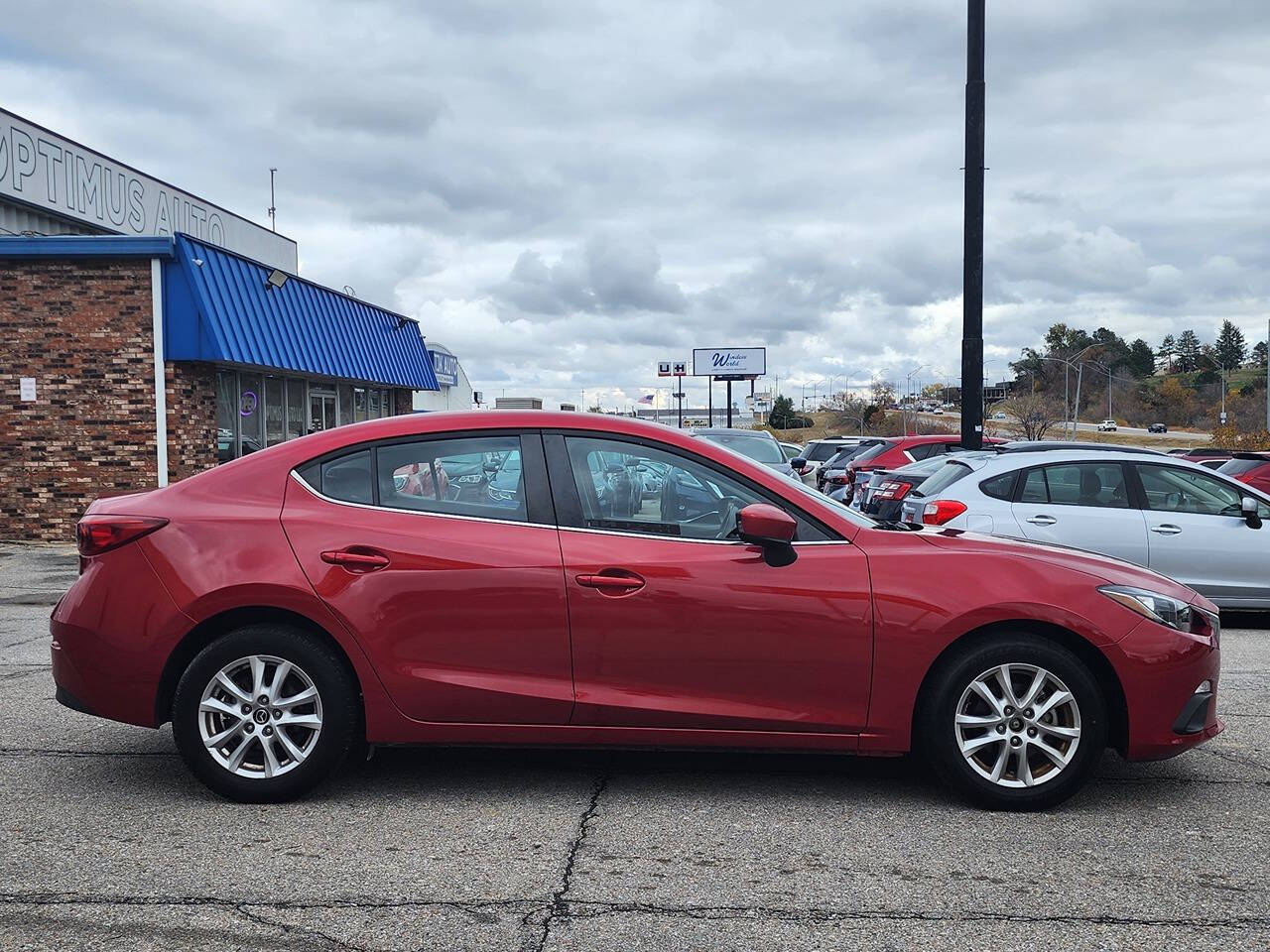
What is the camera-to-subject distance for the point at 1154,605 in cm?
472

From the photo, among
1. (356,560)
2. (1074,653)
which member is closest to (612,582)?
(356,560)

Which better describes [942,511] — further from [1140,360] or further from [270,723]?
[1140,360]

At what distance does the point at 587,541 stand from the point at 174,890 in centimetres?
192

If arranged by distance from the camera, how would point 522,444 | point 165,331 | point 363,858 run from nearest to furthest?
point 363,858 → point 522,444 → point 165,331

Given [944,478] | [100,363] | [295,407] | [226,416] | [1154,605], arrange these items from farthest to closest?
[295,407], [226,416], [100,363], [944,478], [1154,605]

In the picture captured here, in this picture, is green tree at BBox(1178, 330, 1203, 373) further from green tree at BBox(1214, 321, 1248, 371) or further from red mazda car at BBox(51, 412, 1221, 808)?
red mazda car at BBox(51, 412, 1221, 808)

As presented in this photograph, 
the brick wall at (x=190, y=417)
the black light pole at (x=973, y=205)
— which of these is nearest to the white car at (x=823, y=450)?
the black light pole at (x=973, y=205)

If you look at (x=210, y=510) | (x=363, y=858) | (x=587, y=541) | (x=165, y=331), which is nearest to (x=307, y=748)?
(x=363, y=858)

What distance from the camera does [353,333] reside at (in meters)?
24.3

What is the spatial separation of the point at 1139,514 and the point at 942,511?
1.61 m

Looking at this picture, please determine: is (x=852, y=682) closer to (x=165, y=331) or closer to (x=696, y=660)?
(x=696, y=660)

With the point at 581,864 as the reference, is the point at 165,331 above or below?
above

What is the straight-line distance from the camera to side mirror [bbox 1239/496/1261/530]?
9.35 m

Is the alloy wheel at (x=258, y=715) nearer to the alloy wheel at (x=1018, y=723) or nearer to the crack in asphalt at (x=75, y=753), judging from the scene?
the crack in asphalt at (x=75, y=753)
